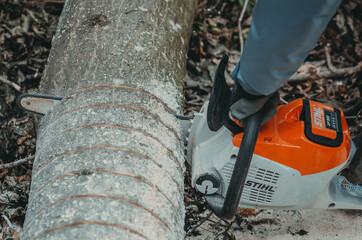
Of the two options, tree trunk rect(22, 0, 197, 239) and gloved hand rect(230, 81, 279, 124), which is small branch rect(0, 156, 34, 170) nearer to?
tree trunk rect(22, 0, 197, 239)

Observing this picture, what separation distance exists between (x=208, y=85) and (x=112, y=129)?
1508mm

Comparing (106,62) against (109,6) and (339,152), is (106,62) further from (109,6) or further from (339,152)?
(339,152)

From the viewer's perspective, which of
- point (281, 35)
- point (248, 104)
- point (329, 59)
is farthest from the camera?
point (329, 59)

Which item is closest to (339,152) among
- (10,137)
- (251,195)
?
(251,195)

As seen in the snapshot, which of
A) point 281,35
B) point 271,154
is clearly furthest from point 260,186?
point 281,35

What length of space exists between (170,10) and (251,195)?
129 cm

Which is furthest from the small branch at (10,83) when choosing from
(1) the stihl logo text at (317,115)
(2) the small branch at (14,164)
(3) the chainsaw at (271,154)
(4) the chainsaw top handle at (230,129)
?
(1) the stihl logo text at (317,115)

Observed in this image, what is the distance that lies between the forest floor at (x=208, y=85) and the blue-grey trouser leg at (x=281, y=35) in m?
1.17

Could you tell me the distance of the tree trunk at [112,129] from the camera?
1.55 m

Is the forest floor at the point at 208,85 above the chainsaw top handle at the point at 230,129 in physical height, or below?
below

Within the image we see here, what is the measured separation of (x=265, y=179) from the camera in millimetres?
2031

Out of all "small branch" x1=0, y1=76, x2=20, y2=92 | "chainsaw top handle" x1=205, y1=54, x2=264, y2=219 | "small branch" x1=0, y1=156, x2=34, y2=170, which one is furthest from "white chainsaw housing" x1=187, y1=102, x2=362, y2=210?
"small branch" x1=0, y1=76, x2=20, y2=92

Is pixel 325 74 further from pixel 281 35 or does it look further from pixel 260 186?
pixel 281 35

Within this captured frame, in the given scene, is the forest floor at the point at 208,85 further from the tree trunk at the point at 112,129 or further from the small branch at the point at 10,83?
the tree trunk at the point at 112,129
